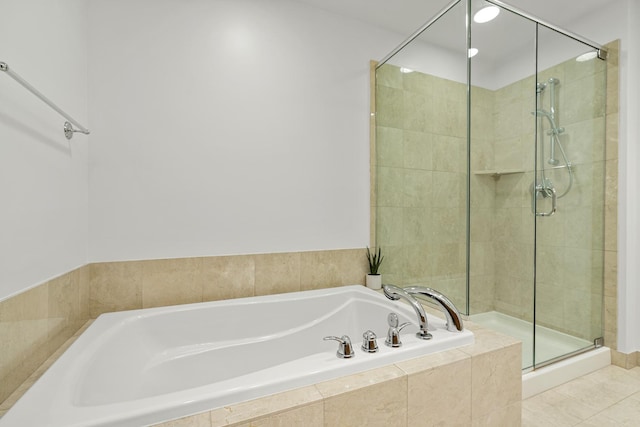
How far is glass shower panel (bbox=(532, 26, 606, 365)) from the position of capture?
6.28ft

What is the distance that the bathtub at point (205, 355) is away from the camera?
2.72 ft

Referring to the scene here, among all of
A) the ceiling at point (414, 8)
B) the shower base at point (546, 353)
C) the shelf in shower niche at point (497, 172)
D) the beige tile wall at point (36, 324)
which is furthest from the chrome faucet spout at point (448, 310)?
the ceiling at point (414, 8)

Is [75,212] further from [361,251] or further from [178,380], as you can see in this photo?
[361,251]

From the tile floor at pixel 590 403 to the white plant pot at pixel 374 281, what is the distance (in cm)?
101

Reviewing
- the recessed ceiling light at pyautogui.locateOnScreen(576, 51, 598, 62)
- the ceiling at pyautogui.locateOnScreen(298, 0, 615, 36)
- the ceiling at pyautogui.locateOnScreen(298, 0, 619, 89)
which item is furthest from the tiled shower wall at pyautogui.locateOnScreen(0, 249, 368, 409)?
the recessed ceiling light at pyautogui.locateOnScreen(576, 51, 598, 62)

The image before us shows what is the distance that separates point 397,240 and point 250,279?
106 cm

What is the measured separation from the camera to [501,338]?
1.36 m

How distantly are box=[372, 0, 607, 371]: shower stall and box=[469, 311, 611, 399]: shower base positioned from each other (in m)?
0.01

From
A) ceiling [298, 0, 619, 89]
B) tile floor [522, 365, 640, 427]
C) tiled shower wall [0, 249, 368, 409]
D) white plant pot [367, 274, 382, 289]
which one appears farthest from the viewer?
white plant pot [367, 274, 382, 289]

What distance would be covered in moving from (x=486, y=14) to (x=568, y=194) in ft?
4.06

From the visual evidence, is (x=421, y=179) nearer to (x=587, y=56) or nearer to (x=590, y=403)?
(x=587, y=56)

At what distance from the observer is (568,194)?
6.59 ft

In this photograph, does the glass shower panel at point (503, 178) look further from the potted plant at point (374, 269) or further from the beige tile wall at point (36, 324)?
the beige tile wall at point (36, 324)

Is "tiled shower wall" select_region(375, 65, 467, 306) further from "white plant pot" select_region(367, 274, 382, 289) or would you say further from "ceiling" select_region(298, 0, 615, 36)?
"ceiling" select_region(298, 0, 615, 36)
